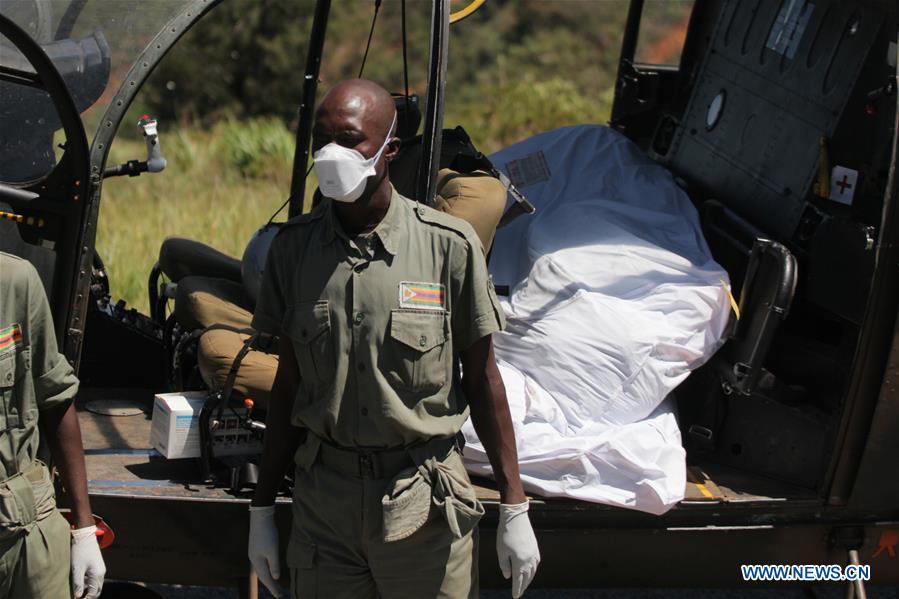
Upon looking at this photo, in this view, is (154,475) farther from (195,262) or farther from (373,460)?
(195,262)

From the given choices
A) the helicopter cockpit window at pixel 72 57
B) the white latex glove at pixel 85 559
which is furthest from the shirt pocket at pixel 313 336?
the helicopter cockpit window at pixel 72 57

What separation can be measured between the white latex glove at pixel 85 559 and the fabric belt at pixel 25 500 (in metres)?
0.11

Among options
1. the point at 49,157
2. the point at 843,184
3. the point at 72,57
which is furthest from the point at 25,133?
the point at 843,184

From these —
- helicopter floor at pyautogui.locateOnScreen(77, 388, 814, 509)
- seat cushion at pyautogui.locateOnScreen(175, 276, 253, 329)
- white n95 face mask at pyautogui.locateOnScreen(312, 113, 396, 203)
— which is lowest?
helicopter floor at pyautogui.locateOnScreen(77, 388, 814, 509)

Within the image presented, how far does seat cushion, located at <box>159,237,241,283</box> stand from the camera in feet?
15.4

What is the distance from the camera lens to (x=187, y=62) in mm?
17172

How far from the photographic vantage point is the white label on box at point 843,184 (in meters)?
3.84

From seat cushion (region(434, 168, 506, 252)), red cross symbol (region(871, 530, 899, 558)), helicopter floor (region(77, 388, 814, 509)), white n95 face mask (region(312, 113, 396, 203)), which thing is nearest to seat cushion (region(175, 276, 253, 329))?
helicopter floor (region(77, 388, 814, 509))

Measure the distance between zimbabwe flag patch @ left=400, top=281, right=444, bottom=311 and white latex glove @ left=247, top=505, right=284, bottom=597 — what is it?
0.66 meters

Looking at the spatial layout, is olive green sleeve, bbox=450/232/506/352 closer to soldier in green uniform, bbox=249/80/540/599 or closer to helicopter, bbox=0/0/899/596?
soldier in green uniform, bbox=249/80/540/599

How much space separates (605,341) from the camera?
3.75 metres

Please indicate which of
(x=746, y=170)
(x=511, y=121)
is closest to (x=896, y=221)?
(x=746, y=170)

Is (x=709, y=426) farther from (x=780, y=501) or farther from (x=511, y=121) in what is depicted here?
(x=511, y=121)

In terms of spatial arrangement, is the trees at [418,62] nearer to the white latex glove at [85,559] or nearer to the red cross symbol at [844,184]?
the red cross symbol at [844,184]
